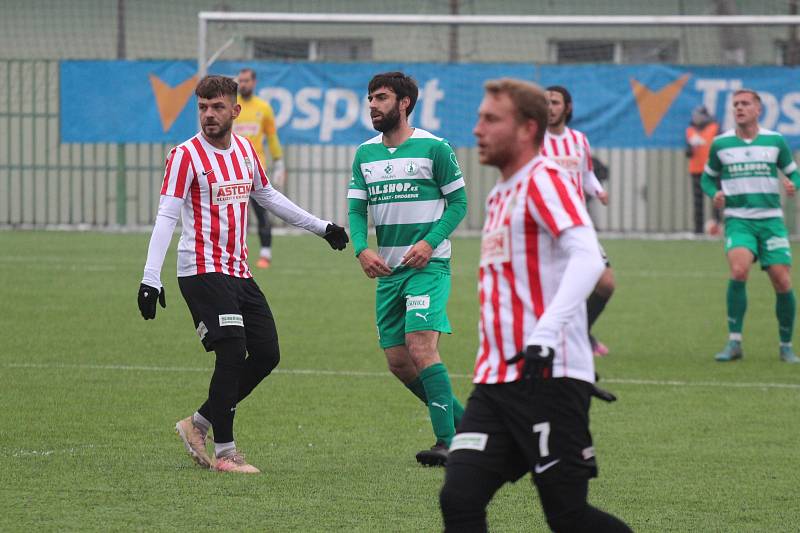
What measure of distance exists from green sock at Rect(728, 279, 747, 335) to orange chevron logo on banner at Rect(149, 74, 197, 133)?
12.5m

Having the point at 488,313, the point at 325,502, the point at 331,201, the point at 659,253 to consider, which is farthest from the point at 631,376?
the point at 331,201

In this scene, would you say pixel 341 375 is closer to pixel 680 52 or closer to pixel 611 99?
pixel 611 99

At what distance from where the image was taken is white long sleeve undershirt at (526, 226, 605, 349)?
14.0 feet

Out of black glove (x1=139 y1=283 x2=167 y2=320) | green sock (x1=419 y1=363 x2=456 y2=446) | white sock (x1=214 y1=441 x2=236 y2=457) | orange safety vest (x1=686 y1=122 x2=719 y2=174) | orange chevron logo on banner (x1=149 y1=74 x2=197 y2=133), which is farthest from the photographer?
orange chevron logo on banner (x1=149 y1=74 x2=197 y2=133)

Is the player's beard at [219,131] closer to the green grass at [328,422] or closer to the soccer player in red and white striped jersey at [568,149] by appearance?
the green grass at [328,422]

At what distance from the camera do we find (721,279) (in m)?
17.9

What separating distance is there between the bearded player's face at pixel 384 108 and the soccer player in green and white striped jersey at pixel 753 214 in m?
4.87

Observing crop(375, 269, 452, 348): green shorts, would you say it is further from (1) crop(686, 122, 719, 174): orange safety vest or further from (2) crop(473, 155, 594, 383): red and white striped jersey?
(1) crop(686, 122, 719, 174): orange safety vest

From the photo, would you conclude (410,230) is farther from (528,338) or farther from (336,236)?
(528,338)

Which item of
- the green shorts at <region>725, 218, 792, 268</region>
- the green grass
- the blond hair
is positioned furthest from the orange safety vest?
the blond hair

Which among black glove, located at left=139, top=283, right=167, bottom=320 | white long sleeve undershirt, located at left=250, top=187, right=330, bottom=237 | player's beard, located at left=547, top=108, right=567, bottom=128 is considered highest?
player's beard, located at left=547, top=108, right=567, bottom=128

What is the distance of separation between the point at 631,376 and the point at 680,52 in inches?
632

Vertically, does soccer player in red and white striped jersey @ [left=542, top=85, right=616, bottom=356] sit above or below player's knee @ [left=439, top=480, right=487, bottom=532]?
above

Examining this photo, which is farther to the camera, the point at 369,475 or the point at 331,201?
the point at 331,201
